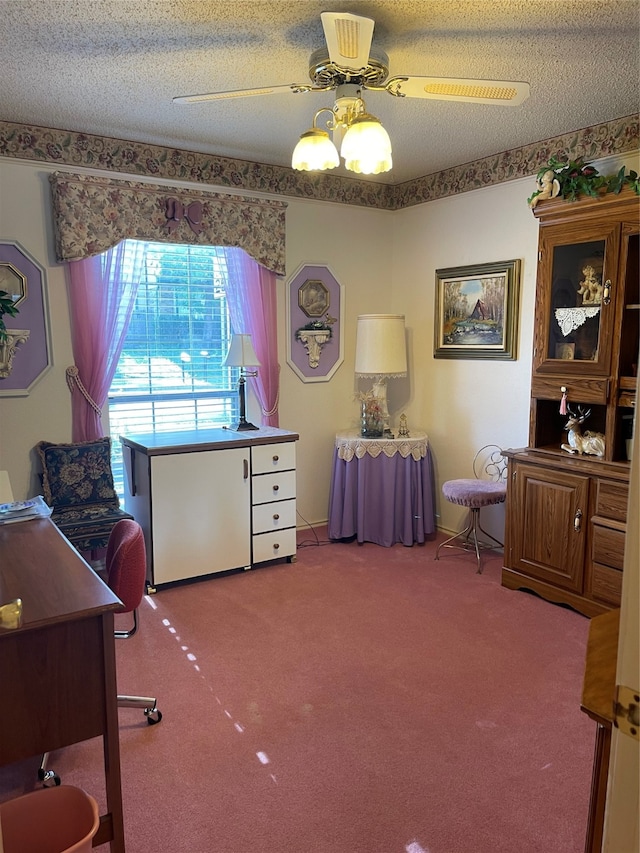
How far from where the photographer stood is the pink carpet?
192cm

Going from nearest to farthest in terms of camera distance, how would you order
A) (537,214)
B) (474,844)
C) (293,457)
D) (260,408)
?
(474,844) < (537,214) < (293,457) < (260,408)

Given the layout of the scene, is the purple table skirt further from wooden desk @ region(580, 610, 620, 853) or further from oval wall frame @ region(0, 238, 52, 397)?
wooden desk @ region(580, 610, 620, 853)

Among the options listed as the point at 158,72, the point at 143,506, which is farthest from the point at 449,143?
the point at 143,506

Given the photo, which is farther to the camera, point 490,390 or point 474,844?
point 490,390

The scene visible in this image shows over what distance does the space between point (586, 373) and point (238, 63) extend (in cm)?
227

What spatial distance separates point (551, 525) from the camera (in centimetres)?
344

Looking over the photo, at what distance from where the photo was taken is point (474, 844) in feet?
6.07

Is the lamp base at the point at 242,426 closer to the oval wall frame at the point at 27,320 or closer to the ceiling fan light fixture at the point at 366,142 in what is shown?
the oval wall frame at the point at 27,320

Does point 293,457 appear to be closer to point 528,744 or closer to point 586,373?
point 586,373

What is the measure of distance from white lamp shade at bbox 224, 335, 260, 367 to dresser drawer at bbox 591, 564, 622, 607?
231cm

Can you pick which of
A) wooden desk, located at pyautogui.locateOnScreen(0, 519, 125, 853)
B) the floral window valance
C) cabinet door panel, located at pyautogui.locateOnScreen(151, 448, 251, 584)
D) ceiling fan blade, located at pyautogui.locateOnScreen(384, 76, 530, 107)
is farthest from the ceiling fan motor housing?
cabinet door panel, located at pyautogui.locateOnScreen(151, 448, 251, 584)

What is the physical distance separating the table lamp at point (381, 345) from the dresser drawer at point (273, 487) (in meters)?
0.86

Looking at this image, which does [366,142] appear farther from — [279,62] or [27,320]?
[27,320]

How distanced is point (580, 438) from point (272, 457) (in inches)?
72.9
